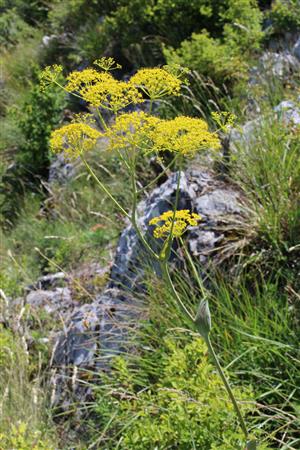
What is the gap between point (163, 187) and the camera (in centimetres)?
395

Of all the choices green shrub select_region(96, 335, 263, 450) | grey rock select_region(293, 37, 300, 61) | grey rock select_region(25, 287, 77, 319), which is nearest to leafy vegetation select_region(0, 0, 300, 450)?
green shrub select_region(96, 335, 263, 450)

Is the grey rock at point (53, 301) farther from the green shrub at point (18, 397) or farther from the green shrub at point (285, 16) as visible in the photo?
the green shrub at point (285, 16)

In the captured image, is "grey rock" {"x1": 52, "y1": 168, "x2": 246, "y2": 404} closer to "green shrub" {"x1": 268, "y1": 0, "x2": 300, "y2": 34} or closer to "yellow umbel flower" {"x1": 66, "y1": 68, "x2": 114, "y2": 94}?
"yellow umbel flower" {"x1": 66, "y1": 68, "x2": 114, "y2": 94}

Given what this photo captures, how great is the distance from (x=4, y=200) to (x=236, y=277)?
4043 mm

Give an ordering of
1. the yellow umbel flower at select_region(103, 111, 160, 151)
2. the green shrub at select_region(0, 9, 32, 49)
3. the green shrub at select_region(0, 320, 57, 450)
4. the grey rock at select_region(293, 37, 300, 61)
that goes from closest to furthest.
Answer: the yellow umbel flower at select_region(103, 111, 160, 151)
the green shrub at select_region(0, 320, 57, 450)
the grey rock at select_region(293, 37, 300, 61)
the green shrub at select_region(0, 9, 32, 49)

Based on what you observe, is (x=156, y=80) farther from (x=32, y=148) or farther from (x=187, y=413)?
(x=32, y=148)

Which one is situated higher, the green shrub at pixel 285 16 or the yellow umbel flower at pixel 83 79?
the yellow umbel flower at pixel 83 79

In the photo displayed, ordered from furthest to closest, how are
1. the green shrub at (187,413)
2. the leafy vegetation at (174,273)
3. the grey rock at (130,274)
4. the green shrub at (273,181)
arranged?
the grey rock at (130,274) → the green shrub at (273,181) → the leafy vegetation at (174,273) → the green shrub at (187,413)

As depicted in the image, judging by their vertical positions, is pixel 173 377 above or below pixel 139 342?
above

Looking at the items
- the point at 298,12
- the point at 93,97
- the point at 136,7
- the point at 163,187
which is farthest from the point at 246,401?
the point at 136,7

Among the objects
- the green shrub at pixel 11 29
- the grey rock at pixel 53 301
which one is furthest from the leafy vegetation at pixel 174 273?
the green shrub at pixel 11 29

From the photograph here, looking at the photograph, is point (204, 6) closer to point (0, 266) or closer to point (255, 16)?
point (255, 16)

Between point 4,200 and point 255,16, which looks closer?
point 255,16

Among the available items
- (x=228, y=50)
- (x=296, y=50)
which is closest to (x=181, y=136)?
(x=296, y=50)
